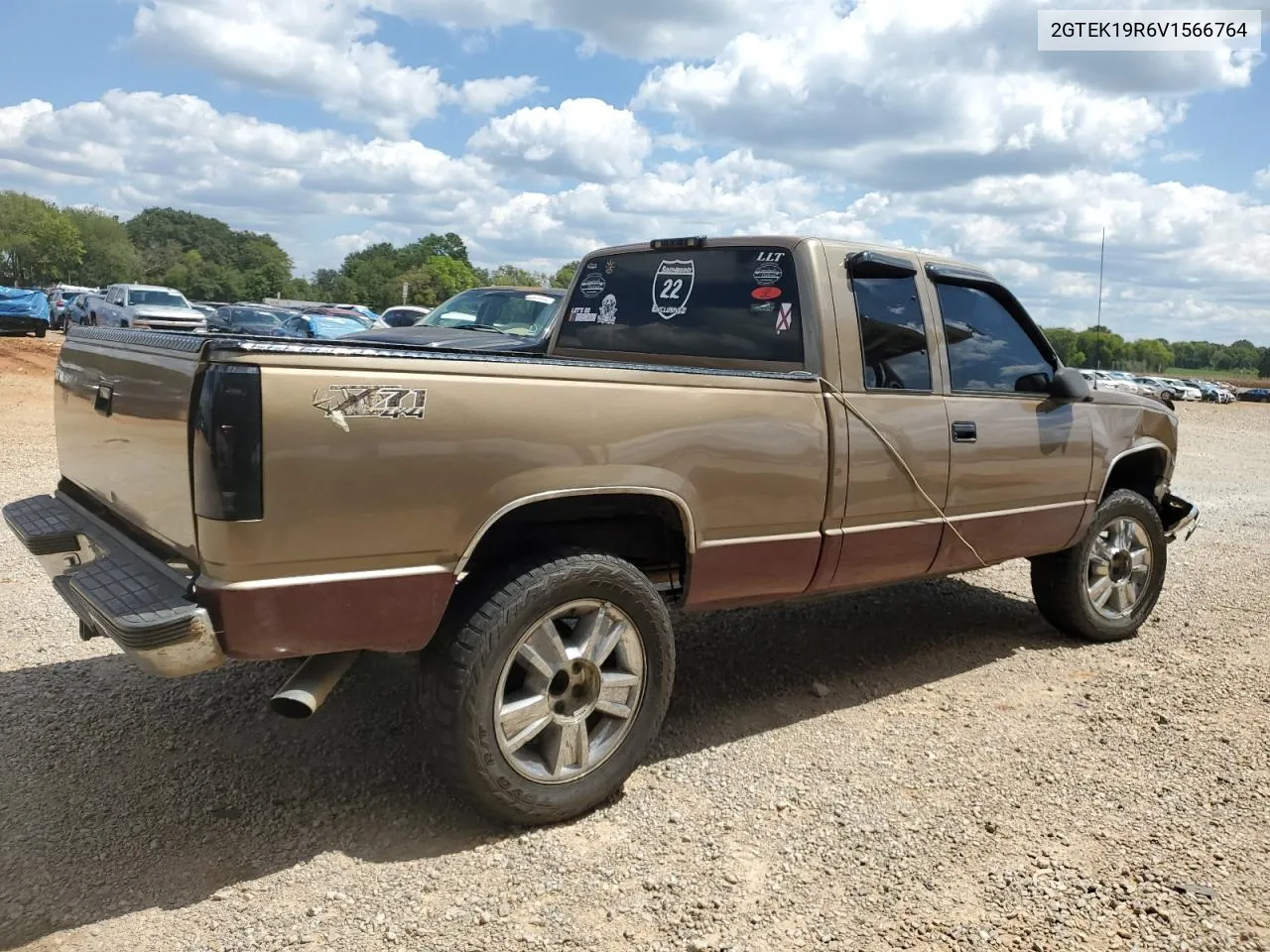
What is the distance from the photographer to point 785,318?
4.05 m

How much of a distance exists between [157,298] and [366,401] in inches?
1159

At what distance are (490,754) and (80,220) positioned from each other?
121318 millimetres

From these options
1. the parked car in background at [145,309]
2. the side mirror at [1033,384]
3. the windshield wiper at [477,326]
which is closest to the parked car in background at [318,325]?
the parked car in background at [145,309]

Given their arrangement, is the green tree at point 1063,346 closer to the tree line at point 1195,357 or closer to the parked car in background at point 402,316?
the parked car in background at point 402,316

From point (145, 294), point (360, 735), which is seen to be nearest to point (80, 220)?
point (145, 294)

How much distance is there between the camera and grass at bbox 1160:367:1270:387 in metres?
77.2

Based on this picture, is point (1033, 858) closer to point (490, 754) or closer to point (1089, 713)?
point (1089, 713)

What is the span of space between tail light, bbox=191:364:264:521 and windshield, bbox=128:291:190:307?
28.3 meters

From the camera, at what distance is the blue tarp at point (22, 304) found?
89.4ft

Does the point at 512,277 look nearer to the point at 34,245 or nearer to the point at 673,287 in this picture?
the point at 34,245

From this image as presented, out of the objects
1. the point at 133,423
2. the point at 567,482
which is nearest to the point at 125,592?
the point at 133,423

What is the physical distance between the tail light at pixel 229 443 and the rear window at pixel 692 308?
219cm

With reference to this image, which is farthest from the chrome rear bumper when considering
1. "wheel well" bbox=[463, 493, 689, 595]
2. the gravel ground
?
"wheel well" bbox=[463, 493, 689, 595]

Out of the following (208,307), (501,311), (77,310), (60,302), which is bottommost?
(501,311)
